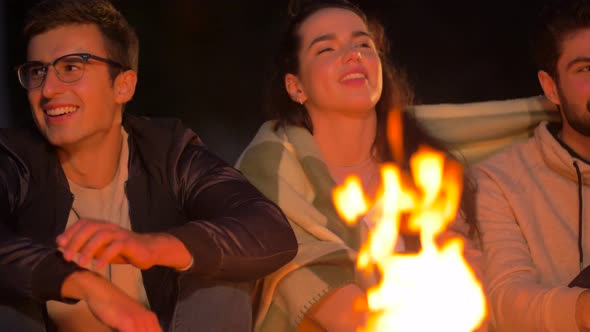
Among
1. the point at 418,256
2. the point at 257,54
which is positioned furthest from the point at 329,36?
the point at 257,54

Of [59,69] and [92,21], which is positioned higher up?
[92,21]

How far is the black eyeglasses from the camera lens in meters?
1.94

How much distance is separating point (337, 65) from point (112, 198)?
75cm

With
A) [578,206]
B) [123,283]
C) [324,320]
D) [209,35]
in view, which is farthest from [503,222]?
[209,35]

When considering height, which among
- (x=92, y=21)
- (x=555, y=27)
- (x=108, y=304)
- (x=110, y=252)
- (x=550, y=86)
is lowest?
(x=108, y=304)

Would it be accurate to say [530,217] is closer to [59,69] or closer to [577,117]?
[577,117]

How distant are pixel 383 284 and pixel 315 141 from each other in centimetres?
47

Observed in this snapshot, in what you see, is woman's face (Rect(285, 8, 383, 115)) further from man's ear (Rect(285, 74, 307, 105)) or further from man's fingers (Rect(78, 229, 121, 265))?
man's fingers (Rect(78, 229, 121, 265))

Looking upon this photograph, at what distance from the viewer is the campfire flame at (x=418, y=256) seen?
6.99 feet

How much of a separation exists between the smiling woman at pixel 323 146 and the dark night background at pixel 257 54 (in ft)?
2.88

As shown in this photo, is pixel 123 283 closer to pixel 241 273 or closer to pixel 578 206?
pixel 241 273

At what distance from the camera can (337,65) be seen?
2314mm

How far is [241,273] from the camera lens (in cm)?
169

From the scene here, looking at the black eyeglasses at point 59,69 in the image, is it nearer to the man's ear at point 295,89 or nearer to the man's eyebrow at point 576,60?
the man's ear at point 295,89
